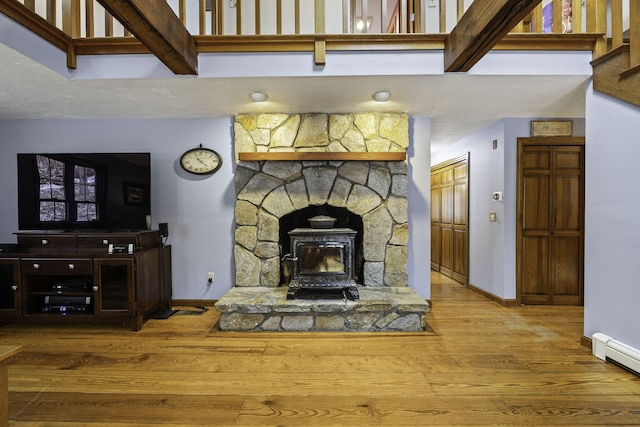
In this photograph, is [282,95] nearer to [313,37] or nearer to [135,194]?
[313,37]

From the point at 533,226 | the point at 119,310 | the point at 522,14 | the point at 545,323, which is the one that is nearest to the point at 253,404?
the point at 119,310

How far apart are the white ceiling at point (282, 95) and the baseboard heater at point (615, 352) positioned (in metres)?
2.00

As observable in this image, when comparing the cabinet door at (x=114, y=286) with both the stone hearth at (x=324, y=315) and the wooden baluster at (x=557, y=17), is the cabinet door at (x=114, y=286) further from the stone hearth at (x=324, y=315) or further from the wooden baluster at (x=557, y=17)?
the wooden baluster at (x=557, y=17)

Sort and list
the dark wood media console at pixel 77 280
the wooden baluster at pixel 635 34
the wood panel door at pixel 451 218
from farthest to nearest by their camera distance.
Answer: the wood panel door at pixel 451 218 → the dark wood media console at pixel 77 280 → the wooden baluster at pixel 635 34

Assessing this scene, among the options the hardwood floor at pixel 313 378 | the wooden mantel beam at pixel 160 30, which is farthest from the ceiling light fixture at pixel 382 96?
the hardwood floor at pixel 313 378

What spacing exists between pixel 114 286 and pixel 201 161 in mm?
1478

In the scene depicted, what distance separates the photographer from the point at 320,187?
3152 mm

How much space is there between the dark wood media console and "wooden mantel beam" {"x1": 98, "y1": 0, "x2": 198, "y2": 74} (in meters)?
1.65

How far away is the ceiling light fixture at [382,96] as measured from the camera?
8.50 ft

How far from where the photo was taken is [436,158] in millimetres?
5289

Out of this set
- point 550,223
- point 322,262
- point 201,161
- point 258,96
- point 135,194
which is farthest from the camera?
point 550,223

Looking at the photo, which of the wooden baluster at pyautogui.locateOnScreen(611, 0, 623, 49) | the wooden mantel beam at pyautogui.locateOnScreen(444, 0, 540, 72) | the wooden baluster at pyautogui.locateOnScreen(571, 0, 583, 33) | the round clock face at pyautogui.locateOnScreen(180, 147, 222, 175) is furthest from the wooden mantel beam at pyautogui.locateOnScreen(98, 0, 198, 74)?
the wooden baluster at pyautogui.locateOnScreen(611, 0, 623, 49)

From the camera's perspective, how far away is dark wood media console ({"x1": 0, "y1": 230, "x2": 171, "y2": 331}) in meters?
2.69

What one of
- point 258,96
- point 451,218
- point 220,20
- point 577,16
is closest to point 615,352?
point 577,16
